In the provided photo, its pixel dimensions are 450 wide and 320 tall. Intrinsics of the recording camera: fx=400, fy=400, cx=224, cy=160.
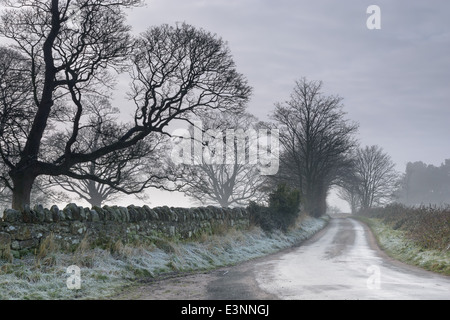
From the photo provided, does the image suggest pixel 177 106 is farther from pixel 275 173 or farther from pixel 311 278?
pixel 275 173

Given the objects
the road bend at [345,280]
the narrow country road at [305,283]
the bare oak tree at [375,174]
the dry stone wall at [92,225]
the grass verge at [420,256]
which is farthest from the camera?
the bare oak tree at [375,174]

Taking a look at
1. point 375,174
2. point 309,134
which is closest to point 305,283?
point 309,134

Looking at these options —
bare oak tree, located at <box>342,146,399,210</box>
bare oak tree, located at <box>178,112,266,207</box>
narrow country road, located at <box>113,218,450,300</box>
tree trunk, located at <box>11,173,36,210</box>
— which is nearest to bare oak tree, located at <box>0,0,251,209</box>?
tree trunk, located at <box>11,173,36,210</box>

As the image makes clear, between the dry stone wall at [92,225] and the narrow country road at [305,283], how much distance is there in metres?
2.45

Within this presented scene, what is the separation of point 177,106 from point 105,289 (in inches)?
485

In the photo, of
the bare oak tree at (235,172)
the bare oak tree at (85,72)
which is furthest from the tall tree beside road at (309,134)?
the bare oak tree at (85,72)

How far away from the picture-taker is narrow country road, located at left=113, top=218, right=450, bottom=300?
7898 millimetres

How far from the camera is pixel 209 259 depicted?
13391 mm

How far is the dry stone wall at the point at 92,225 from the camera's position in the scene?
915cm

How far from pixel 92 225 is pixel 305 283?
5845mm

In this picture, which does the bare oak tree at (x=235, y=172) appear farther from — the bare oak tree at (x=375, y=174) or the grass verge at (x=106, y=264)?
the bare oak tree at (x=375, y=174)
